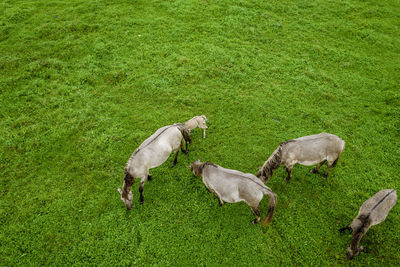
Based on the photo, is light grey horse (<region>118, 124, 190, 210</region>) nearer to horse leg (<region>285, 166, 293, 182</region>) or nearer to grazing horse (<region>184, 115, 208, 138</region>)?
grazing horse (<region>184, 115, 208, 138</region>)

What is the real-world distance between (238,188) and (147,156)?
118 inches

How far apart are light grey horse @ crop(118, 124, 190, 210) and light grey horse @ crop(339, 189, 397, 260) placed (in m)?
5.85

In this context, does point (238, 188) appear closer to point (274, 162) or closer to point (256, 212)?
point (256, 212)

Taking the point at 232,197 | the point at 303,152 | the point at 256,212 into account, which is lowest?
the point at 256,212

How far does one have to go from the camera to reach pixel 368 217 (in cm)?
639

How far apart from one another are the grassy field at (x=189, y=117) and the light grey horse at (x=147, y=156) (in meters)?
0.74

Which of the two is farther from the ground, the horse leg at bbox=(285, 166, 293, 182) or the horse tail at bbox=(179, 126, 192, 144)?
the horse tail at bbox=(179, 126, 192, 144)

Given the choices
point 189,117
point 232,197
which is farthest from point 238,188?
point 189,117

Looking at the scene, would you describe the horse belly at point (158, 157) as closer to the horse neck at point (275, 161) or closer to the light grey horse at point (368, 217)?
the horse neck at point (275, 161)

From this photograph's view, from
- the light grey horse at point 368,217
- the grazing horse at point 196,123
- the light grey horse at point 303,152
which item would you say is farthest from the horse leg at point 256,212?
the grazing horse at point 196,123

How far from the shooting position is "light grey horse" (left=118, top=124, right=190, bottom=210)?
746 cm

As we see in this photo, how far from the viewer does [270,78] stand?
1200cm

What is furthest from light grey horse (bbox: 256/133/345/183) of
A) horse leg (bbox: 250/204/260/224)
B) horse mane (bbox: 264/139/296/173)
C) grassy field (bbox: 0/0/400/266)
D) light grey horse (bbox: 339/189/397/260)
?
light grey horse (bbox: 339/189/397/260)

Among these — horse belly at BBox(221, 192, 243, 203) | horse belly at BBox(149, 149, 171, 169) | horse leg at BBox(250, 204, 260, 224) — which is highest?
horse belly at BBox(149, 149, 171, 169)
